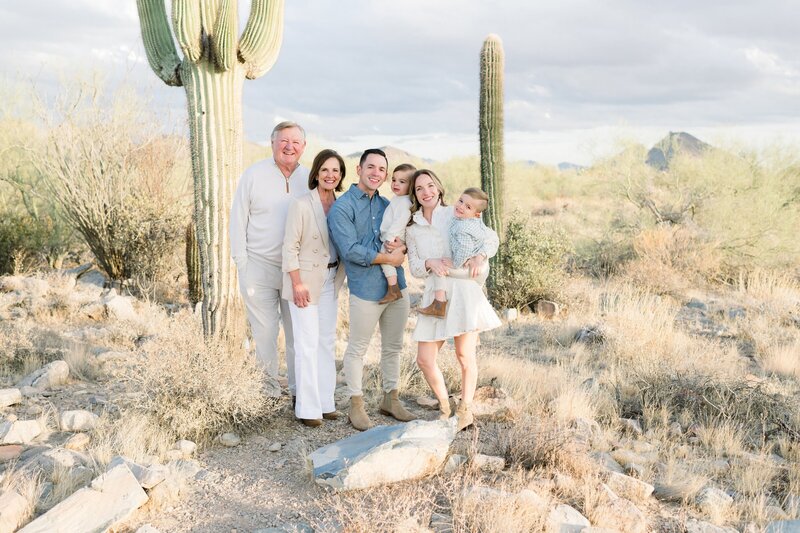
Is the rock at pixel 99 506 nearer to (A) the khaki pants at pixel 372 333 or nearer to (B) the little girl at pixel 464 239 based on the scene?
(A) the khaki pants at pixel 372 333

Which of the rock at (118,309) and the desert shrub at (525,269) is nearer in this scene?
the rock at (118,309)

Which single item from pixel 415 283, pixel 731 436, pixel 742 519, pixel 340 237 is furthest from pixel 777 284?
pixel 340 237

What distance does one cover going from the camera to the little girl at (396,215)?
16.6ft

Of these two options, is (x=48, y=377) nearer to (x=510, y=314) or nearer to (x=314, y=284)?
(x=314, y=284)

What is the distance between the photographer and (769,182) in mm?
14172

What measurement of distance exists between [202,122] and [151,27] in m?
1.24

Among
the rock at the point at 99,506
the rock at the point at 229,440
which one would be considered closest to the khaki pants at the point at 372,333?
the rock at the point at 229,440

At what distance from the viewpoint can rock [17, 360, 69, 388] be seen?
647 centimetres

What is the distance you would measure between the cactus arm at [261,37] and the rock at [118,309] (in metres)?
4.08

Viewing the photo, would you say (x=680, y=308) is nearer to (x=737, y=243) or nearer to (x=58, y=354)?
(x=737, y=243)

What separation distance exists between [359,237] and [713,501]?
288 cm

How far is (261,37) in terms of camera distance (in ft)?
21.7

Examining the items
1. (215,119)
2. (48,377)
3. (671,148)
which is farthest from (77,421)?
(671,148)

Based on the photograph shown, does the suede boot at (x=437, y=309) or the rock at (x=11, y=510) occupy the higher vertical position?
the suede boot at (x=437, y=309)
